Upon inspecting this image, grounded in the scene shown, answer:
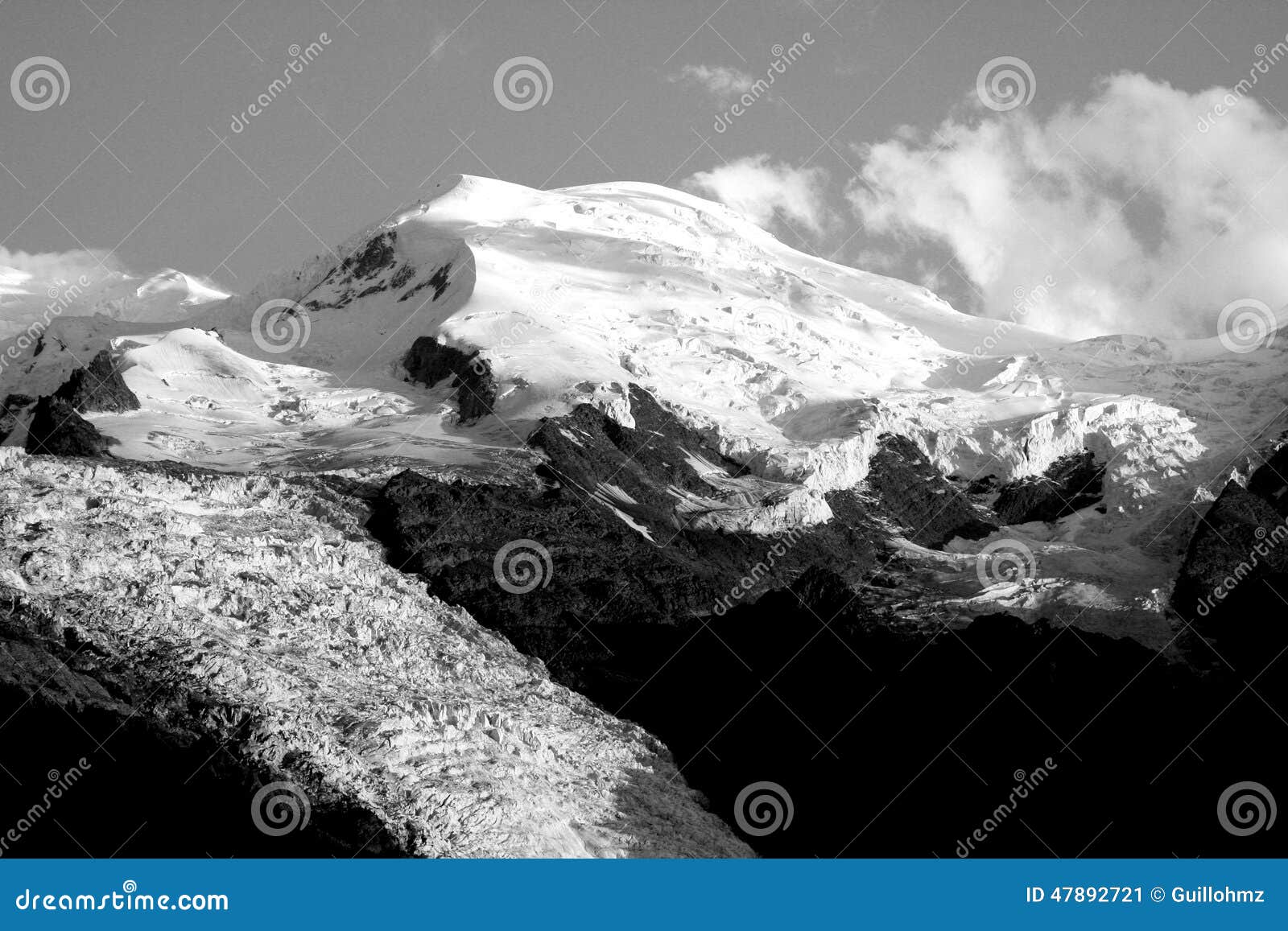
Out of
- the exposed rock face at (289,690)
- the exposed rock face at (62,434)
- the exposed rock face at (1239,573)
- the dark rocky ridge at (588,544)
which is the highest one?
the exposed rock face at (1239,573)

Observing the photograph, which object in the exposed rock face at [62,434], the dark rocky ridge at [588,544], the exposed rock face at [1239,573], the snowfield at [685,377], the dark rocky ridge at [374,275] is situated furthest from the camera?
the dark rocky ridge at [374,275]

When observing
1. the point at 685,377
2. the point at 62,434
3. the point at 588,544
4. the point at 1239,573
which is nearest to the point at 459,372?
the point at 685,377

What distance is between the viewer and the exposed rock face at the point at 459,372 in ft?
374

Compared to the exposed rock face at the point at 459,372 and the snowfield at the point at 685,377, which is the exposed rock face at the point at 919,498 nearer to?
the snowfield at the point at 685,377

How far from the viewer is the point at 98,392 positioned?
108 m

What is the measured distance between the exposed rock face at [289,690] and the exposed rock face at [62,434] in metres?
11.5

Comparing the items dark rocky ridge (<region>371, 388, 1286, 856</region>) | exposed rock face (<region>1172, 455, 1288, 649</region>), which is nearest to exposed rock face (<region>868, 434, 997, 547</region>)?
dark rocky ridge (<region>371, 388, 1286, 856</region>)

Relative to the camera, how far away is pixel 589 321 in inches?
5276

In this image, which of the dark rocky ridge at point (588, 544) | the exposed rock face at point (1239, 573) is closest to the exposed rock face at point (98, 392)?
the dark rocky ridge at point (588, 544)

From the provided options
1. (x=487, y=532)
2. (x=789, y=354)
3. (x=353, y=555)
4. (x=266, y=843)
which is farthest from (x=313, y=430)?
(x=266, y=843)

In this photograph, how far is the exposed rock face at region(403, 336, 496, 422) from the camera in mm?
114062

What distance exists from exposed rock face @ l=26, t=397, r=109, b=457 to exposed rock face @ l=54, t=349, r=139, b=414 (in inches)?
147

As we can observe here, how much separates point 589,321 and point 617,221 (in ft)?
117

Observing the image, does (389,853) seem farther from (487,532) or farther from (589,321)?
(589,321)
